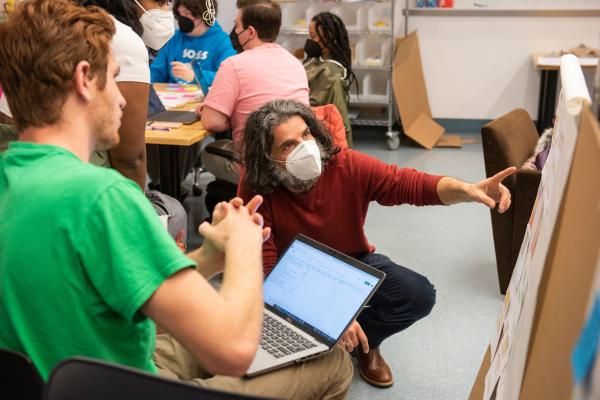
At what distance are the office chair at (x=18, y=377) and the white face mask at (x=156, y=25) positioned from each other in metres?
2.01

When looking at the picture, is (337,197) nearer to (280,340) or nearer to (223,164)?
(280,340)

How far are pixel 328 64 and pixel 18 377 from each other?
317 cm

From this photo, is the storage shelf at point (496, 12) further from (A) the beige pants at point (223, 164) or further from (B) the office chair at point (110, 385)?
(B) the office chair at point (110, 385)

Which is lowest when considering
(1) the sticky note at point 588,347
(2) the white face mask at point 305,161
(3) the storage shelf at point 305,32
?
(2) the white face mask at point 305,161

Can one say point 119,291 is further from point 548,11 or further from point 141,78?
point 548,11

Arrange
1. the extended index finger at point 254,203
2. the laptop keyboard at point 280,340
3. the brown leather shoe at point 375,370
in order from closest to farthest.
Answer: the extended index finger at point 254,203, the laptop keyboard at point 280,340, the brown leather shoe at point 375,370

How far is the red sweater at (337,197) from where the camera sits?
212cm

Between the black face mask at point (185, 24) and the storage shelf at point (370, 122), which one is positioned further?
the storage shelf at point (370, 122)

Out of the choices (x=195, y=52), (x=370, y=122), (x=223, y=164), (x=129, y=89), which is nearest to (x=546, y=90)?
(x=370, y=122)

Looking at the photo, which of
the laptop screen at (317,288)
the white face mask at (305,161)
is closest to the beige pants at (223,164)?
the white face mask at (305,161)

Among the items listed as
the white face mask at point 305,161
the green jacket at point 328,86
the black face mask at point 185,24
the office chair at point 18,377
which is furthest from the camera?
the black face mask at point 185,24

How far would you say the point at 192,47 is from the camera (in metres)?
4.11

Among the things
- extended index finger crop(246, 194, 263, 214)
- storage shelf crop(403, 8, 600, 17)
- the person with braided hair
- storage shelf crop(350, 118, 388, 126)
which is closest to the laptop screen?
extended index finger crop(246, 194, 263, 214)

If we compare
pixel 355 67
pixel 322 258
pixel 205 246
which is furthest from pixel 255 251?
pixel 355 67
